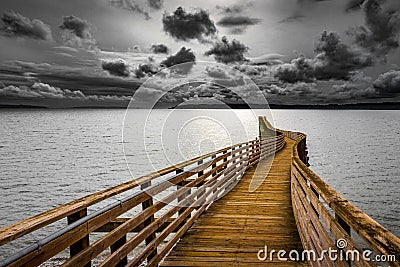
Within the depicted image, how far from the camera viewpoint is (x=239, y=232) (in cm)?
618

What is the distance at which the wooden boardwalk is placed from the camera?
494 centimetres

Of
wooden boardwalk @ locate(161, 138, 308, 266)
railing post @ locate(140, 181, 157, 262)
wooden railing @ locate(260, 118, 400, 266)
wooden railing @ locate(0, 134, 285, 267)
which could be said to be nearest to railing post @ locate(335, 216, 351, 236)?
wooden railing @ locate(260, 118, 400, 266)

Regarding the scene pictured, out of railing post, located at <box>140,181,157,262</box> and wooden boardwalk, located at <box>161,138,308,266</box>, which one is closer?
railing post, located at <box>140,181,157,262</box>

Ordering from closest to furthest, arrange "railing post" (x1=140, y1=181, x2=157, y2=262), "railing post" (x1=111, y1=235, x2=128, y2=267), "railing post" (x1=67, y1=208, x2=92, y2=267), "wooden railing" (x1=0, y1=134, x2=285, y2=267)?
"wooden railing" (x1=0, y1=134, x2=285, y2=267), "railing post" (x1=67, y1=208, x2=92, y2=267), "railing post" (x1=111, y1=235, x2=128, y2=267), "railing post" (x1=140, y1=181, x2=157, y2=262)

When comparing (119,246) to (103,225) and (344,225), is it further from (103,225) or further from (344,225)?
(344,225)

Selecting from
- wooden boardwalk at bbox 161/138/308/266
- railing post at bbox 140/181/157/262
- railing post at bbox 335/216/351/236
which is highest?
railing post at bbox 335/216/351/236

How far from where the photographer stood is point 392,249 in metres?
1.92

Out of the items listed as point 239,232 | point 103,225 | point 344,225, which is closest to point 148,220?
point 103,225

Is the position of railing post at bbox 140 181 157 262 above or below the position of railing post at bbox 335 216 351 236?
below

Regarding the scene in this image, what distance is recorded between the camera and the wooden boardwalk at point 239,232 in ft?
16.2

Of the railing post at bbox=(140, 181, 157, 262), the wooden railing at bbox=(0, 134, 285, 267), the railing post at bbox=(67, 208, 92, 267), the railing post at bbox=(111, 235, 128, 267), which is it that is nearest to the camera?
the wooden railing at bbox=(0, 134, 285, 267)

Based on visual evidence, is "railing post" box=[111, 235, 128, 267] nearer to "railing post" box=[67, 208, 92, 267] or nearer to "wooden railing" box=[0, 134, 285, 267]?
"wooden railing" box=[0, 134, 285, 267]

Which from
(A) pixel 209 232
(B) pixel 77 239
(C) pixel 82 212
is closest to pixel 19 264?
(B) pixel 77 239

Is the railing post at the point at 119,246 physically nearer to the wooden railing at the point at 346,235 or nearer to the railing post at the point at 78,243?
the railing post at the point at 78,243
